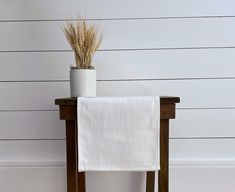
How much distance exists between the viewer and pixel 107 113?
76cm

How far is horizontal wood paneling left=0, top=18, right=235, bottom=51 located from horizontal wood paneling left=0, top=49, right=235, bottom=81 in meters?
0.03

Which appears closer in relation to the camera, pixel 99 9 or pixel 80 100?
pixel 80 100

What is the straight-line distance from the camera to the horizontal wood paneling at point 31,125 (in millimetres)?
1071

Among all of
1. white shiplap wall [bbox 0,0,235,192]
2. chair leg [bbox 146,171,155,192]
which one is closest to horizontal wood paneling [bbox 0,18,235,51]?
white shiplap wall [bbox 0,0,235,192]

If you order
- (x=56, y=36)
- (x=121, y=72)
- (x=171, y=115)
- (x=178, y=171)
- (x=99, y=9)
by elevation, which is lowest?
(x=178, y=171)

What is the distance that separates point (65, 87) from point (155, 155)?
488mm

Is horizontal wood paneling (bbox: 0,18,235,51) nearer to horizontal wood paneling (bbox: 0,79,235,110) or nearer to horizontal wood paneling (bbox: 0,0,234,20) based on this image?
horizontal wood paneling (bbox: 0,0,234,20)

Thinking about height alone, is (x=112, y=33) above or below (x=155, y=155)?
above

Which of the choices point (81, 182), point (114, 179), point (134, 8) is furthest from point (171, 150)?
point (134, 8)

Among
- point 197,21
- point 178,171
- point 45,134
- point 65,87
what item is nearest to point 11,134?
point 45,134

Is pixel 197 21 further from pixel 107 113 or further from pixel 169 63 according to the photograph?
pixel 107 113

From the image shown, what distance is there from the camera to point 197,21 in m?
1.06

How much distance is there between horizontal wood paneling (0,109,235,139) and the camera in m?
1.07

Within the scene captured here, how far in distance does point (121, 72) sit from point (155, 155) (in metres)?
0.41
